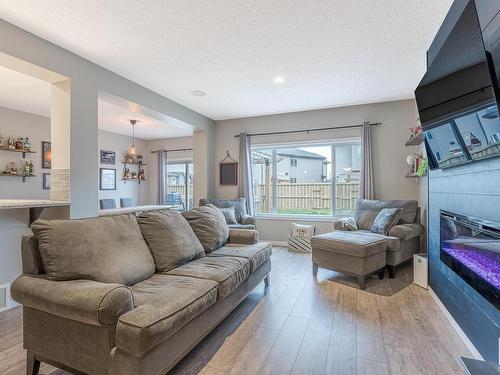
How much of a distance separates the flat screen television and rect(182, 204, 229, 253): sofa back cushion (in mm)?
2079

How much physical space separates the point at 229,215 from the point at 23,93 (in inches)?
135

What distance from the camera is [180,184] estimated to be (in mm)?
7086

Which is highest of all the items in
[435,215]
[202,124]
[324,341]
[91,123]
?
[202,124]

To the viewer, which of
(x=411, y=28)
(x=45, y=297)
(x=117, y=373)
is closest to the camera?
(x=117, y=373)

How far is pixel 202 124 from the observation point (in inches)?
201

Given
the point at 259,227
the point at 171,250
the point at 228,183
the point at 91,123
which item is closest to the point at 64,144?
the point at 91,123

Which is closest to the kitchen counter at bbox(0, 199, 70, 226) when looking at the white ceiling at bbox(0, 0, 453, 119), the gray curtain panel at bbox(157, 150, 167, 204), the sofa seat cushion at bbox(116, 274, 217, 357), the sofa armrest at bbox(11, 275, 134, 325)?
the sofa armrest at bbox(11, 275, 134, 325)

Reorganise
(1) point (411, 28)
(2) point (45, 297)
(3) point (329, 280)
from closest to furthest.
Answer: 1. (2) point (45, 297)
2. (1) point (411, 28)
3. (3) point (329, 280)

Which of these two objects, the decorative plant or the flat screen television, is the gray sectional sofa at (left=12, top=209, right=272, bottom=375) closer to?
the flat screen television

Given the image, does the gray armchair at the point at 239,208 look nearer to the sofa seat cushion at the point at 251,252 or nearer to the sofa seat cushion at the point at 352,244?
the sofa seat cushion at the point at 352,244

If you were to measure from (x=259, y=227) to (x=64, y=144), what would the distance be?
3.49 m

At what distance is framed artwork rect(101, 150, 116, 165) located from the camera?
609 cm

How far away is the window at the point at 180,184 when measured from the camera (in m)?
6.98

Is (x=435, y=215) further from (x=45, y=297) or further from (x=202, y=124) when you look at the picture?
(x=202, y=124)
